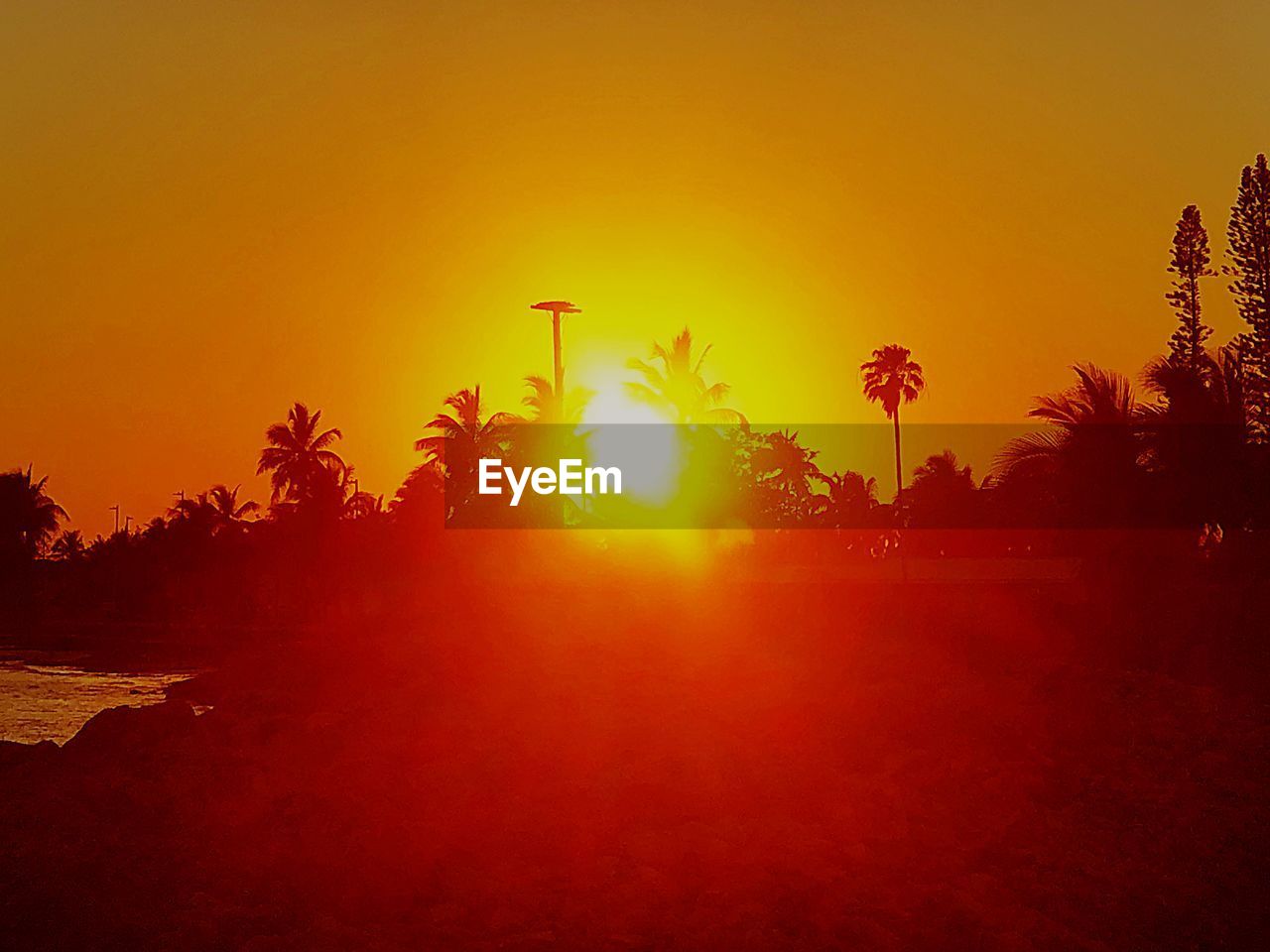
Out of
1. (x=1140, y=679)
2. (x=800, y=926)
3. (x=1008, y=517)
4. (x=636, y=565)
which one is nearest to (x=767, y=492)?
(x=1008, y=517)

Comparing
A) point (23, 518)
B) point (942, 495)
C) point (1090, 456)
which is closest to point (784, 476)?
point (942, 495)

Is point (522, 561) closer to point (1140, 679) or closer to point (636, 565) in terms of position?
point (636, 565)

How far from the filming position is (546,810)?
42.5 feet

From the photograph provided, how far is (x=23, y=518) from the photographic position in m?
68.4

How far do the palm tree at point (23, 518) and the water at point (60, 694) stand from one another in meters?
27.5

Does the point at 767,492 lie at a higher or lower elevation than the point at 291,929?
higher

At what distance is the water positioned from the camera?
25922 mm

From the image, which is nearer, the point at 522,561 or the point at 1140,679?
the point at 1140,679

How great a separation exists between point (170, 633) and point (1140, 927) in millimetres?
44433

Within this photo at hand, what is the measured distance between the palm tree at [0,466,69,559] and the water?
1084 inches

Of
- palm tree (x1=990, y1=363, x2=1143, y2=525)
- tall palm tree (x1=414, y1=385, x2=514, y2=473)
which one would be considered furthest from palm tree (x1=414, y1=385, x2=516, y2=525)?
palm tree (x1=990, y1=363, x2=1143, y2=525)

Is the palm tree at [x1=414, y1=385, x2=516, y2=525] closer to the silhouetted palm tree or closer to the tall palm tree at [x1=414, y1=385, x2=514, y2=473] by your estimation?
the tall palm tree at [x1=414, y1=385, x2=514, y2=473]

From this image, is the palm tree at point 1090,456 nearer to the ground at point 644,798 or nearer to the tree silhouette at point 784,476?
the ground at point 644,798

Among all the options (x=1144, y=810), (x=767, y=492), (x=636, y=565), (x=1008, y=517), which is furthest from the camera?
(x=767, y=492)
